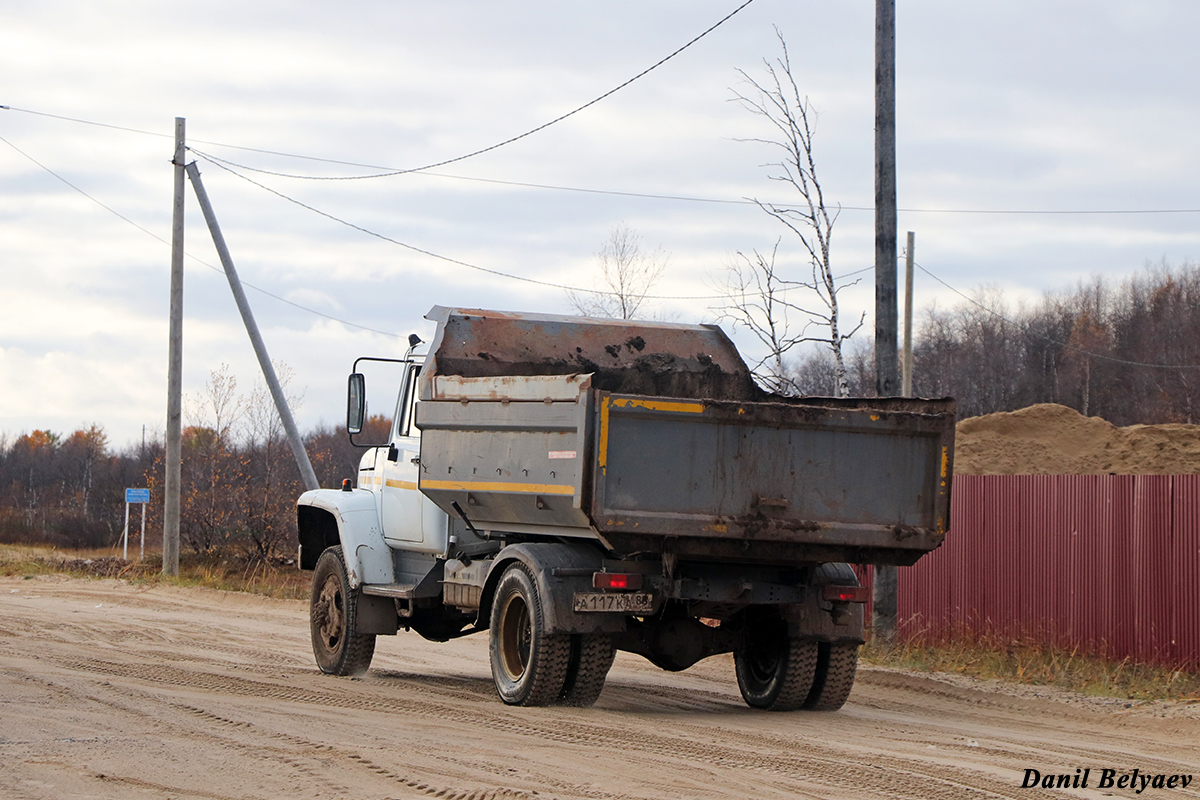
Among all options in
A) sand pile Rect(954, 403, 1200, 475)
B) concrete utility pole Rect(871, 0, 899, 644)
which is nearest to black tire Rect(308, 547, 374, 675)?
concrete utility pole Rect(871, 0, 899, 644)

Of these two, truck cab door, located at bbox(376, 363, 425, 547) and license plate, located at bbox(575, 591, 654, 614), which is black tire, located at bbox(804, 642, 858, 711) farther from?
truck cab door, located at bbox(376, 363, 425, 547)

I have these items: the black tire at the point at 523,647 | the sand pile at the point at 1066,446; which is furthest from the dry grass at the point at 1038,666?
the sand pile at the point at 1066,446

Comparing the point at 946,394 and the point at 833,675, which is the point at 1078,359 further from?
the point at 833,675

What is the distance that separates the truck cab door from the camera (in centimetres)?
1136

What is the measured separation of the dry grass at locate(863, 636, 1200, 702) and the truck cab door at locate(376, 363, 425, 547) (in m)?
5.56

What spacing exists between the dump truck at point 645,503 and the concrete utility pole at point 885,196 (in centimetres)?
384

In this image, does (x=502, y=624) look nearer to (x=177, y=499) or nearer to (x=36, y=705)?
(x=36, y=705)

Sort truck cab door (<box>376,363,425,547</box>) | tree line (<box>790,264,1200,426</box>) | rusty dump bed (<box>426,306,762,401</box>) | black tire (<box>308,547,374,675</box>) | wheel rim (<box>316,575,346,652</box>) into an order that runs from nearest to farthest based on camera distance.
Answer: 1. rusty dump bed (<box>426,306,762,401</box>)
2. truck cab door (<box>376,363,425,547</box>)
3. black tire (<box>308,547,374,675</box>)
4. wheel rim (<box>316,575,346,652</box>)
5. tree line (<box>790,264,1200,426</box>)

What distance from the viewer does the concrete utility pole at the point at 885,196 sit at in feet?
47.8

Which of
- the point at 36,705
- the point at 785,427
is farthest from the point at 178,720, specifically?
the point at 785,427

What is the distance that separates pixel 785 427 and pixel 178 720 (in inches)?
173

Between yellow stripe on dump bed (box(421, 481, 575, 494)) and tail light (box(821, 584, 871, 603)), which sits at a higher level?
yellow stripe on dump bed (box(421, 481, 575, 494))

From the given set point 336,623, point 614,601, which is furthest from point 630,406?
point 336,623

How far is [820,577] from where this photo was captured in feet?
32.0
